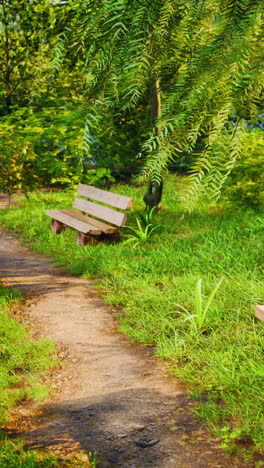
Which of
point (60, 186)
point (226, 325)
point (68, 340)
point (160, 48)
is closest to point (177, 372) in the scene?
point (226, 325)

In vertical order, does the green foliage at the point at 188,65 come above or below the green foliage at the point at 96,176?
above

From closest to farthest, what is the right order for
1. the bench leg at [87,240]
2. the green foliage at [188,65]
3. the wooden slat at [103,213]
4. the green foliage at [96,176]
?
the green foliage at [188,65], the wooden slat at [103,213], the bench leg at [87,240], the green foliage at [96,176]

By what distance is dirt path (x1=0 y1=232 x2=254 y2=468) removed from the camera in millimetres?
2617

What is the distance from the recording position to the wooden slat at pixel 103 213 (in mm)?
6531

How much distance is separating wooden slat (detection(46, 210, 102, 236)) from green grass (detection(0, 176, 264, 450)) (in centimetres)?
24

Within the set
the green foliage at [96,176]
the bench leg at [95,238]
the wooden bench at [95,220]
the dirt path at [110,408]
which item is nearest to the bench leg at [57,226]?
the wooden bench at [95,220]

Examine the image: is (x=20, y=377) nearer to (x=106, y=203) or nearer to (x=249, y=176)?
(x=106, y=203)

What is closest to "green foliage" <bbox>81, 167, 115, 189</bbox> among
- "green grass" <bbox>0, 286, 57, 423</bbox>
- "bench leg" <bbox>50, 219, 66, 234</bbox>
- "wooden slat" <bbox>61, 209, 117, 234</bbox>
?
"wooden slat" <bbox>61, 209, 117, 234</bbox>

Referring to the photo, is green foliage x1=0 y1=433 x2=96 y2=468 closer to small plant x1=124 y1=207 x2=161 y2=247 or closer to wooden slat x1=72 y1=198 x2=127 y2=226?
small plant x1=124 y1=207 x2=161 y2=247

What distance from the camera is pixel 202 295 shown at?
4.34 meters

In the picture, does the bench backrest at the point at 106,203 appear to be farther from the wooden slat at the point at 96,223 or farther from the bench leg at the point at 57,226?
the bench leg at the point at 57,226

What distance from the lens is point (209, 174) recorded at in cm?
261

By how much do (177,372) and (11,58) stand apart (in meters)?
10.6

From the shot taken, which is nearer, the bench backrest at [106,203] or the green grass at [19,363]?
the green grass at [19,363]
